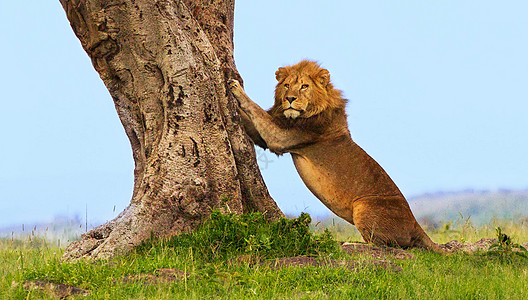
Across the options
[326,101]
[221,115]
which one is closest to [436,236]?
[326,101]

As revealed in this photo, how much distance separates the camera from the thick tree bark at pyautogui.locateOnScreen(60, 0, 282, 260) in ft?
23.8

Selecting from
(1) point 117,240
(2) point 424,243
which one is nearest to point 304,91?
(2) point 424,243

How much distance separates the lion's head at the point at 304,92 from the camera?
28.3ft

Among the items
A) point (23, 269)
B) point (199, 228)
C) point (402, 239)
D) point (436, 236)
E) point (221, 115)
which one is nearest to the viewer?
point (23, 269)

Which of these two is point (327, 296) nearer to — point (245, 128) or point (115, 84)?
point (245, 128)

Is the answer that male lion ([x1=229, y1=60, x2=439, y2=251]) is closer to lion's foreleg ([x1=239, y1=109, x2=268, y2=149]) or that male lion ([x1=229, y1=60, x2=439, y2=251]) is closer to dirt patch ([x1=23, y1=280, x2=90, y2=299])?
lion's foreleg ([x1=239, y1=109, x2=268, y2=149])

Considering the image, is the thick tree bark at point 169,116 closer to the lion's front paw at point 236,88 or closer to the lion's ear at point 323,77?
the lion's front paw at point 236,88

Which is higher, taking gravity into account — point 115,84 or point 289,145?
point 115,84

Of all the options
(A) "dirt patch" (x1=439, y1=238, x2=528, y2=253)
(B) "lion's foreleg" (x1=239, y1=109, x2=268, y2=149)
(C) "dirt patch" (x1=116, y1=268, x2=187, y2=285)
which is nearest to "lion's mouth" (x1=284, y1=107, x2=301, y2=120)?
(B) "lion's foreleg" (x1=239, y1=109, x2=268, y2=149)

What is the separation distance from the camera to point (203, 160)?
24.7ft

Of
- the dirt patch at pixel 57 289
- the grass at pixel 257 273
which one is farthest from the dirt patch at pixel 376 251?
the dirt patch at pixel 57 289

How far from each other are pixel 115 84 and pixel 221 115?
1.70 m

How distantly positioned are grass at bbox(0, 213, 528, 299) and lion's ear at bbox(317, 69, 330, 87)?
2.78 m

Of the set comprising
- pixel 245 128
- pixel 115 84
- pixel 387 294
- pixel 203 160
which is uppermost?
pixel 115 84
